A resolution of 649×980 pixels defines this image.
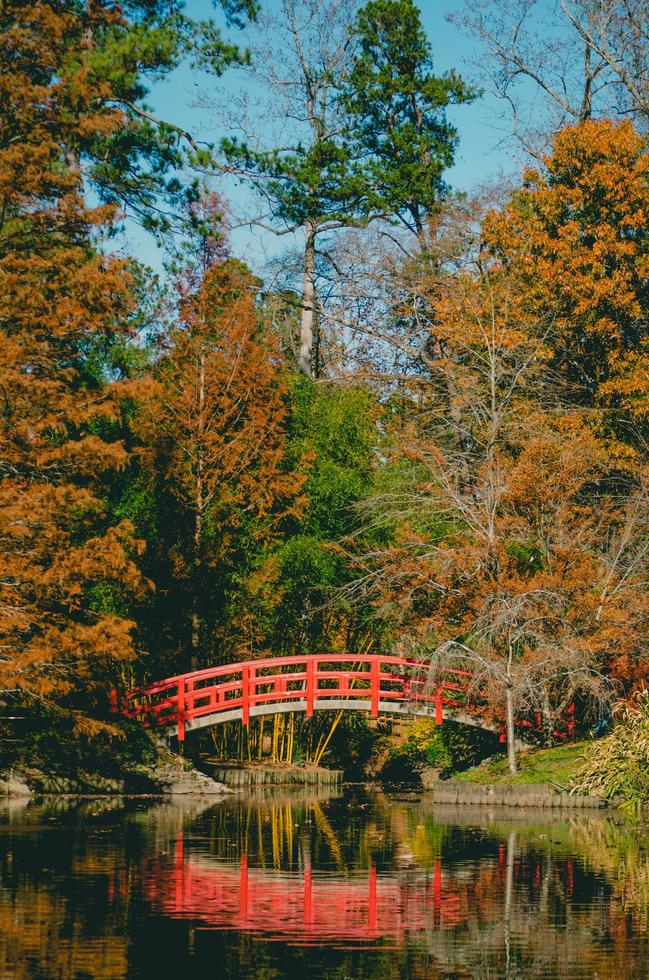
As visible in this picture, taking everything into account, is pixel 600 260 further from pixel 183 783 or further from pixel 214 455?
pixel 183 783

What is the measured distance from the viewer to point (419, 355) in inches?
1326

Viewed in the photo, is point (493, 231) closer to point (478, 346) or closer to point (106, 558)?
point (478, 346)

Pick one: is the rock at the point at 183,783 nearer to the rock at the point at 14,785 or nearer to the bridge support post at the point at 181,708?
the bridge support post at the point at 181,708

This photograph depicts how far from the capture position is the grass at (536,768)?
21172mm

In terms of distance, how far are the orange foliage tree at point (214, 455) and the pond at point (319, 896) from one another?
26.3 feet

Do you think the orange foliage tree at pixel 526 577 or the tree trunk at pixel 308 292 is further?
the tree trunk at pixel 308 292

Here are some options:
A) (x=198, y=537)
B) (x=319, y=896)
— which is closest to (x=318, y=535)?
(x=198, y=537)

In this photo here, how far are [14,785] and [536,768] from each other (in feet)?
27.9

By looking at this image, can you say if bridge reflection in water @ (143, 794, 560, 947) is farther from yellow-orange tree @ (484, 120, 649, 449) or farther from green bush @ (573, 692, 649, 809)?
yellow-orange tree @ (484, 120, 649, 449)

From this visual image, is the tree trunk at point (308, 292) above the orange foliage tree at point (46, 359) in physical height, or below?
above

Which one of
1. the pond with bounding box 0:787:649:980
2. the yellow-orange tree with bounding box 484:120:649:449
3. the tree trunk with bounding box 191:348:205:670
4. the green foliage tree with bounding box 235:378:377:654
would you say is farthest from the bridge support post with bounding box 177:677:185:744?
the yellow-orange tree with bounding box 484:120:649:449

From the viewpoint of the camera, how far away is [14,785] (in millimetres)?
21109

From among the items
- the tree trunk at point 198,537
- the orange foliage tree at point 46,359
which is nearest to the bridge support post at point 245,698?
the tree trunk at point 198,537

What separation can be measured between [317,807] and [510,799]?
3.18m
